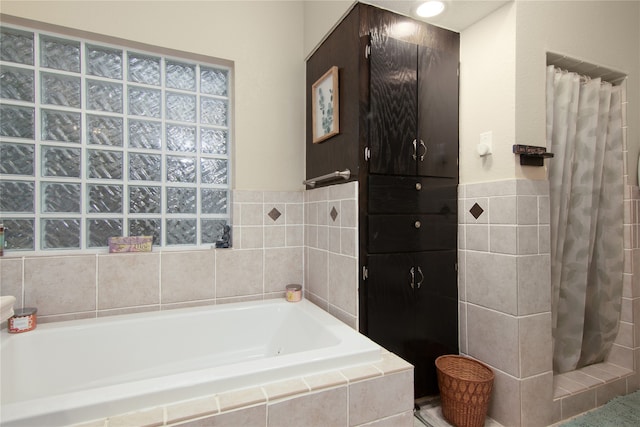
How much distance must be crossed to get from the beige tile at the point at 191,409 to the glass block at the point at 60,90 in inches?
67.6

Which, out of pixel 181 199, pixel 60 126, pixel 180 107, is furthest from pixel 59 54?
pixel 181 199

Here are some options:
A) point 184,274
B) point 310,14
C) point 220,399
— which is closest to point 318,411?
point 220,399

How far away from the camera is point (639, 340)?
74.3 inches

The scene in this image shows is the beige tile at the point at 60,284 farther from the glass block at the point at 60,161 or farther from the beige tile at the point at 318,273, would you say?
the beige tile at the point at 318,273

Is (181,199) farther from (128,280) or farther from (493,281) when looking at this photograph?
(493,281)

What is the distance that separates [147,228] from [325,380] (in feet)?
4.68

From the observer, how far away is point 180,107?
2.00 meters

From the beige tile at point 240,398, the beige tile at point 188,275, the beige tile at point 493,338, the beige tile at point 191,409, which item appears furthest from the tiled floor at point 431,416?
the beige tile at point 188,275

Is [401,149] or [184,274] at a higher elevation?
[401,149]

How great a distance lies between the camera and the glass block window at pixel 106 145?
5.40ft

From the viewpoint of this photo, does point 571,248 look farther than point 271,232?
No

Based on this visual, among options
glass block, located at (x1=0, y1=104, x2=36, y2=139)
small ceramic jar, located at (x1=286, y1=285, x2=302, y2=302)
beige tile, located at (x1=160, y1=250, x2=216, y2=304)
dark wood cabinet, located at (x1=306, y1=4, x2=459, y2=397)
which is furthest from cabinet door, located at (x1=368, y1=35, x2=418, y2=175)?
glass block, located at (x1=0, y1=104, x2=36, y2=139)

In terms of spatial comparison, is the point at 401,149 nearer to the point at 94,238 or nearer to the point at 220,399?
the point at 220,399

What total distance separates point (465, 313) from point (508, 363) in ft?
1.04
